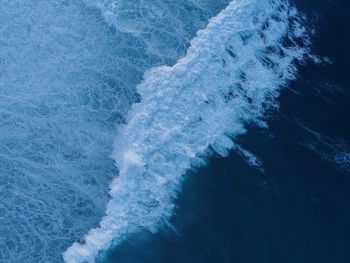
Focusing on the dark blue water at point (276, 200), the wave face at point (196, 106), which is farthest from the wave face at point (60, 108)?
the dark blue water at point (276, 200)

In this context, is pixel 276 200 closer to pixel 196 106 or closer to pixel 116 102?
pixel 196 106

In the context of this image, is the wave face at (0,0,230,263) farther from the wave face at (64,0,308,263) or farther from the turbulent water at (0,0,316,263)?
the wave face at (64,0,308,263)

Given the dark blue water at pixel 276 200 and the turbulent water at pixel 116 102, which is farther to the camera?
the turbulent water at pixel 116 102

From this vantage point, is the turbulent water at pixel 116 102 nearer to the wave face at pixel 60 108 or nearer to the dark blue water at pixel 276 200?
the wave face at pixel 60 108

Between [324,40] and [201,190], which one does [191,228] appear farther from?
[324,40]

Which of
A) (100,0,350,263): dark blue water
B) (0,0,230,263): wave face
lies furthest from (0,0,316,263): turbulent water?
(100,0,350,263): dark blue water

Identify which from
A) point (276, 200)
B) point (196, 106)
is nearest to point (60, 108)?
point (196, 106)

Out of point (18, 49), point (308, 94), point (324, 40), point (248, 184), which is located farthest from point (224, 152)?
point (18, 49)
